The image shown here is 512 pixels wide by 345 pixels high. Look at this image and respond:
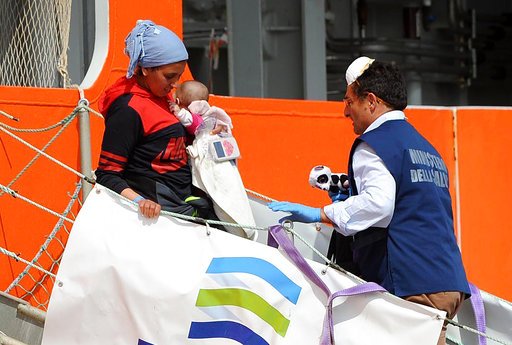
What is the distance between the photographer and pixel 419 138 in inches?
165

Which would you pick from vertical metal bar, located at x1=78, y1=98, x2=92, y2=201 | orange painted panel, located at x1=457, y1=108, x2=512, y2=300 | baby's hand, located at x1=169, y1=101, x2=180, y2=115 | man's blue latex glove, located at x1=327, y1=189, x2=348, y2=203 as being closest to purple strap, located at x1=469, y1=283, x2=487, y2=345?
man's blue latex glove, located at x1=327, y1=189, x2=348, y2=203

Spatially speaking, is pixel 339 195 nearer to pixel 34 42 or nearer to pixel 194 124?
pixel 194 124

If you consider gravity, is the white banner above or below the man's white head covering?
below

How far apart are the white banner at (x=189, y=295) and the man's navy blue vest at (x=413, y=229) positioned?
0.13 metres

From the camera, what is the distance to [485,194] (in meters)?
8.57

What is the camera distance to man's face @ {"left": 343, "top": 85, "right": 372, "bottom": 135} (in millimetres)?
4199

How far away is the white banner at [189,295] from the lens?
4.04 meters

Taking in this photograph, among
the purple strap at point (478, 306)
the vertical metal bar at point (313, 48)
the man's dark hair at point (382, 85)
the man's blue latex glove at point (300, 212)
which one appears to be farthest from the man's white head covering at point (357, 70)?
the vertical metal bar at point (313, 48)

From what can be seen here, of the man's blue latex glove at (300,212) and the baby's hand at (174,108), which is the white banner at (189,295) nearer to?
the man's blue latex glove at (300,212)

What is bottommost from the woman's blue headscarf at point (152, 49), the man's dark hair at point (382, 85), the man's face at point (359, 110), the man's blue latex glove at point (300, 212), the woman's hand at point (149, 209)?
the man's blue latex glove at point (300, 212)

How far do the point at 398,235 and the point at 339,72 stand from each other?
25.9 feet

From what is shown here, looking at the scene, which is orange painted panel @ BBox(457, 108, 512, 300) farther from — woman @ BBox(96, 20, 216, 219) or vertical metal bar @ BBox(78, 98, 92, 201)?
woman @ BBox(96, 20, 216, 219)

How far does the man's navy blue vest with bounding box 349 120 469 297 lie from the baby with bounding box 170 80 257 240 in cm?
84

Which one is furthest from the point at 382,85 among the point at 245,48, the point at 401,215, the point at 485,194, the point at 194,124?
the point at 245,48
